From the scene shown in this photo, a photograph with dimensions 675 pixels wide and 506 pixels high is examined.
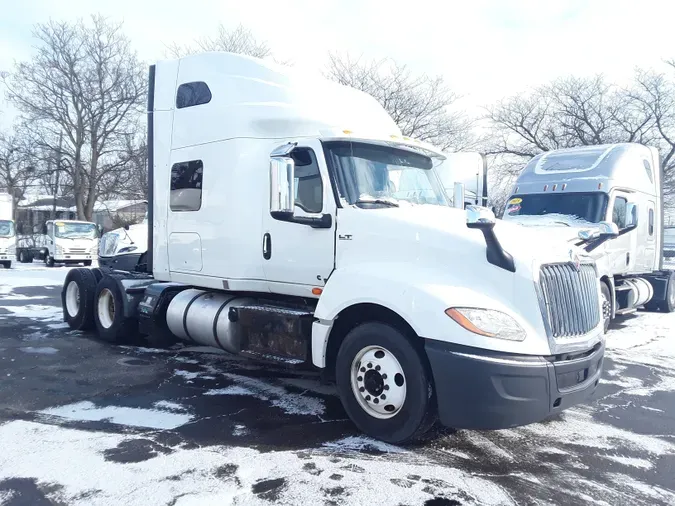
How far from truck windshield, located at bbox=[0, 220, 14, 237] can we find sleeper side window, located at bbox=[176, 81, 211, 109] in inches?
996

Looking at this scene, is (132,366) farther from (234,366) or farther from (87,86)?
(87,86)

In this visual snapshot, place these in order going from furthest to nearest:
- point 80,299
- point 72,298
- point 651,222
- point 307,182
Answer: point 651,222, point 72,298, point 80,299, point 307,182

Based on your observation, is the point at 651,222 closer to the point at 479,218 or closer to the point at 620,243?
the point at 620,243

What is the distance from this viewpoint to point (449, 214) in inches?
201

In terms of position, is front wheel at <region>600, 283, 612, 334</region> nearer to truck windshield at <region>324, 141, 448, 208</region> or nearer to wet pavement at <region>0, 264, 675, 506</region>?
wet pavement at <region>0, 264, 675, 506</region>

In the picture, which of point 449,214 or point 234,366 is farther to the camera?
point 234,366

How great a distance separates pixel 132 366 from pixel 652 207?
11.5 m

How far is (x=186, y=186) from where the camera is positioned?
23.2 feet

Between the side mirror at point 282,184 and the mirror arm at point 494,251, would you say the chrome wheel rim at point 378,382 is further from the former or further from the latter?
the side mirror at point 282,184

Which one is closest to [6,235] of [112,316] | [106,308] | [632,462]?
[106,308]

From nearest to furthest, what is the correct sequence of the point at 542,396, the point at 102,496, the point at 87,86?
1. the point at 102,496
2. the point at 542,396
3. the point at 87,86

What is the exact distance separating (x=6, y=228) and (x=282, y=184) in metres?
28.5

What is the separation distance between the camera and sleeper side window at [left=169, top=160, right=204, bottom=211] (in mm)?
6879

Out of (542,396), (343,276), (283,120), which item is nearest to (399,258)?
(343,276)
